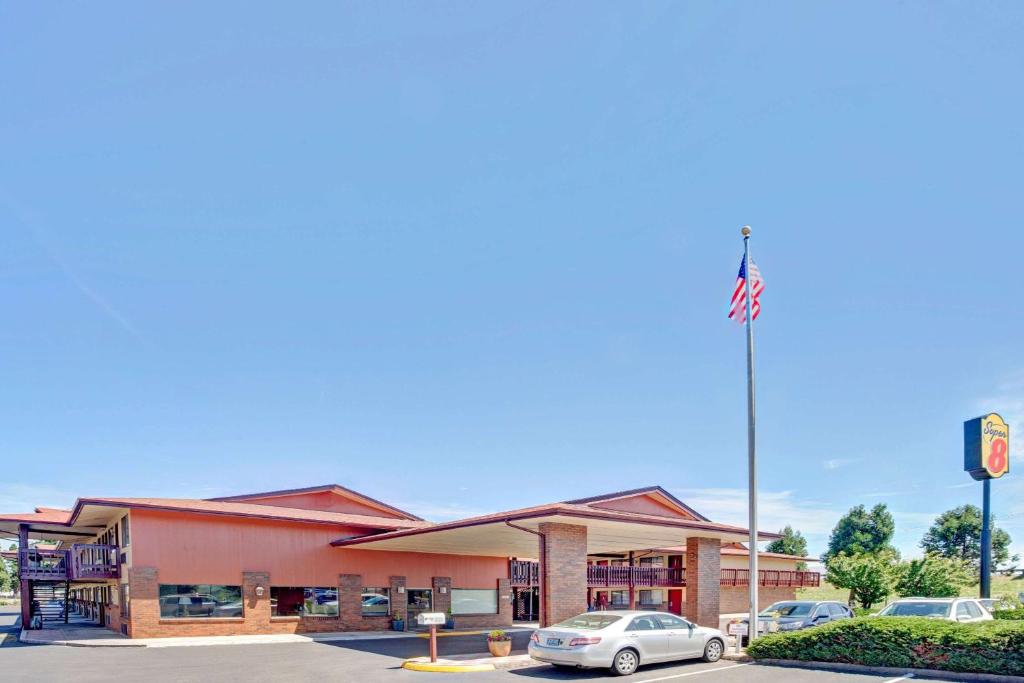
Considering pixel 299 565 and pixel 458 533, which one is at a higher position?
pixel 458 533

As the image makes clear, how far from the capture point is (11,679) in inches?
562

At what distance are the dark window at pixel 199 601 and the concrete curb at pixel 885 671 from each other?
1665 centimetres

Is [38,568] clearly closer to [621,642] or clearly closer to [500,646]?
[500,646]

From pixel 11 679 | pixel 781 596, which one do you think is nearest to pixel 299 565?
pixel 11 679

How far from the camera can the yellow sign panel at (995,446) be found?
26.7 m

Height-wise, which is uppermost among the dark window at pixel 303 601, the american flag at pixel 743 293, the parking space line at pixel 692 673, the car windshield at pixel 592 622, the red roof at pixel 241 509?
the american flag at pixel 743 293

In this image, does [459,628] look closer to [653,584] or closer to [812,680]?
[653,584]

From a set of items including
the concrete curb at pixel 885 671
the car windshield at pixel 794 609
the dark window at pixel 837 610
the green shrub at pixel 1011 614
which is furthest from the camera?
the dark window at pixel 837 610

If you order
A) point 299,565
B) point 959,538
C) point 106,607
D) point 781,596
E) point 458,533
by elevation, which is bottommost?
point 959,538

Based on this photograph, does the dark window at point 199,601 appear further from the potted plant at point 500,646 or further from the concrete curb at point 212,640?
the potted plant at point 500,646

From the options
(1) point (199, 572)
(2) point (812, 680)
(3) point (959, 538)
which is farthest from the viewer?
(3) point (959, 538)

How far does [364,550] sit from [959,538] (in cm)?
8396

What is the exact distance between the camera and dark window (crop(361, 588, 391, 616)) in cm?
2739

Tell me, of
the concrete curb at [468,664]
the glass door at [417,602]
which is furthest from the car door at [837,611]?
the glass door at [417,602]
